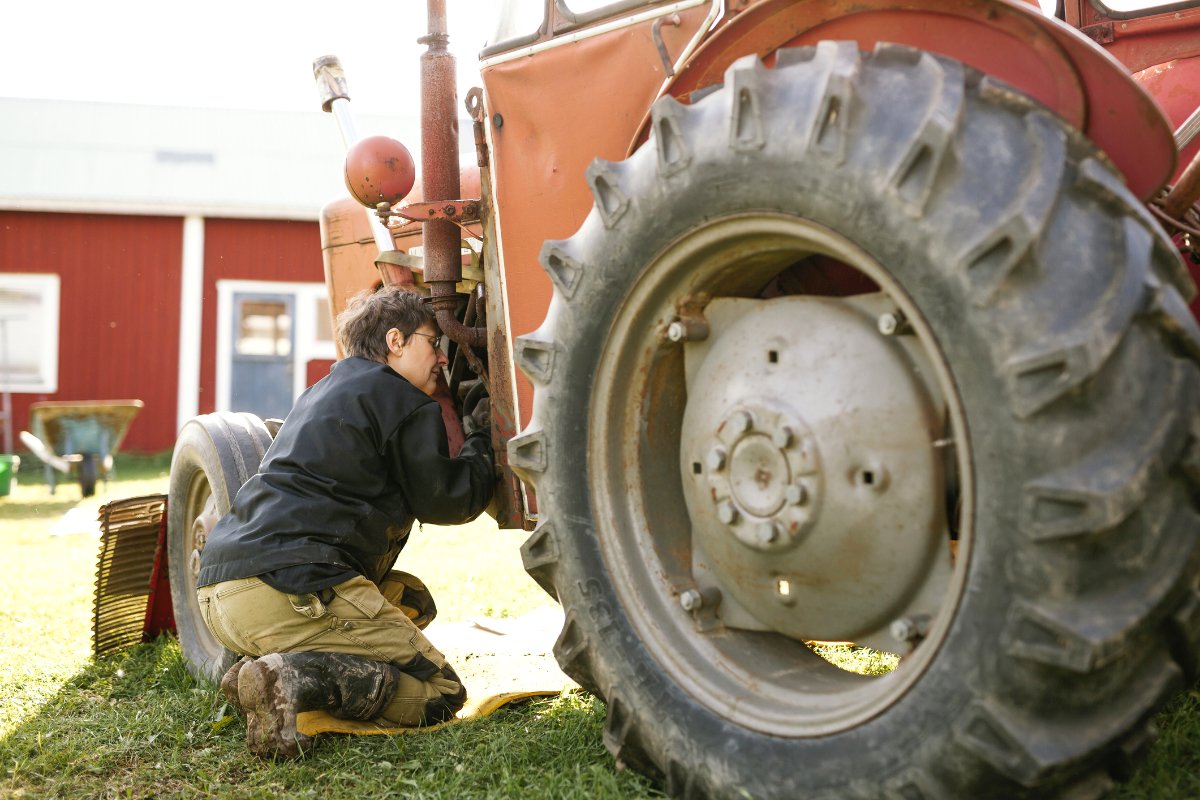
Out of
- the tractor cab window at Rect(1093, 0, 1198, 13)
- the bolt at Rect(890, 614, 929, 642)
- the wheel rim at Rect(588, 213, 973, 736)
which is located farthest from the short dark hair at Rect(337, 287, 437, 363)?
the tractor cab window at Rect(1093, 0, 1198, 13)

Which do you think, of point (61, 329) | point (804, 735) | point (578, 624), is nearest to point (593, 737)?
point (578, 624)

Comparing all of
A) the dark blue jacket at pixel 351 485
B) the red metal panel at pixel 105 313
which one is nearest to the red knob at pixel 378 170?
the dark blue jacket at pixel 351 485

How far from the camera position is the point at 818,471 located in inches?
72.4

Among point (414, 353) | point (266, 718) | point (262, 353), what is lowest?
point (266, 718)

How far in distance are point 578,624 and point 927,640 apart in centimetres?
74

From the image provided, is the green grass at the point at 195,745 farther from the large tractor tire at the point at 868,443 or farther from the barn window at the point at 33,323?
the barn window at the point at 33,323

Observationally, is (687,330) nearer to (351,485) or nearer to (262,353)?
(351,485)

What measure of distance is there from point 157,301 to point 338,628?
12.9 meters

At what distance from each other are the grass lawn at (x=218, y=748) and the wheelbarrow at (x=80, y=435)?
650 centimetres

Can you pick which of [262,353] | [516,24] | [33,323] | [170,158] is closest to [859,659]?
[516,24]

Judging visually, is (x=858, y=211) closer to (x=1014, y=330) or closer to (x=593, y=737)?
(x=1014, y=330)

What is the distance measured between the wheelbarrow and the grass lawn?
256 inches

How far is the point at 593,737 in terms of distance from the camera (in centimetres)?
264

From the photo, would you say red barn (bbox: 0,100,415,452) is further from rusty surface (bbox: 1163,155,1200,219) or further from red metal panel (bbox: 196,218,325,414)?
rusty surface (bbox: 1163,155,1200,219)
